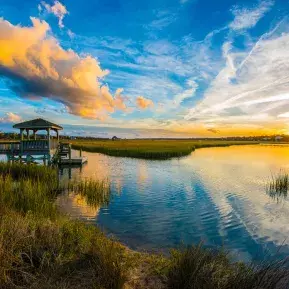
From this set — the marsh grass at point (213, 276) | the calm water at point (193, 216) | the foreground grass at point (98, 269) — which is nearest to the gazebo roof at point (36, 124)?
the calm water at point (193, 216)

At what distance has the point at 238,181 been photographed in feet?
89.1

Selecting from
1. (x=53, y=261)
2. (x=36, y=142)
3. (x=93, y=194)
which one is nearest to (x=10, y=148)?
(x=36, y=142)

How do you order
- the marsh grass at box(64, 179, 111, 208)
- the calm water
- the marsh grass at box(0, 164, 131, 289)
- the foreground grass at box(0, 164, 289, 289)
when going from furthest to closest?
the marsh grass at box(64, 179, 111, 208)
the calm water
the marsh grass at box(0, 164, 131, 289)
the foreground grass at box(0, 164, 289, 289)

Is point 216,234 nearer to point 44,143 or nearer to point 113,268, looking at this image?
point 113,268

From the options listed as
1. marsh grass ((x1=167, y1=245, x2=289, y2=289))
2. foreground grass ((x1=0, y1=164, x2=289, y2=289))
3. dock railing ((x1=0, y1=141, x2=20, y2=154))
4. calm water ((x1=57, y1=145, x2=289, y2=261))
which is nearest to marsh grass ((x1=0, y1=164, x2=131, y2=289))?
foreground grass ((x1=0, y1=164, x2=289, y2=289))

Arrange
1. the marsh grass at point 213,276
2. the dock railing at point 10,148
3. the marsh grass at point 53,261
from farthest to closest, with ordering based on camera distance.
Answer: the dock railing at point 10,148 → the marsh grass at point 53,261 → the marsh grass at point 213,276

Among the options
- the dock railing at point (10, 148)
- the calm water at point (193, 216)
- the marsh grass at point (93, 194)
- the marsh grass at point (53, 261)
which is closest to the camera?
the marsh grass at point (53, 261)

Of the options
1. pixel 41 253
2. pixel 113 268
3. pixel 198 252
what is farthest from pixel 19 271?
pixel 198 252

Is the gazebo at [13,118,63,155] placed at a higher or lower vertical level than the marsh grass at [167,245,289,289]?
higher

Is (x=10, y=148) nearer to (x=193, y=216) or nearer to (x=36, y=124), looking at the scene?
(x=36, y=124)

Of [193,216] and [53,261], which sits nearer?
[53,261]

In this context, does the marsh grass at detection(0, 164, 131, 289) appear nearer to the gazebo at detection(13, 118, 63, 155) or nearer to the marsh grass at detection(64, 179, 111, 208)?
the marsh grass at detection(64, 179, 111, 208)

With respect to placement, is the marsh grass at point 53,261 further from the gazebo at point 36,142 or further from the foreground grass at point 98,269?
the gazebo at point 36,142

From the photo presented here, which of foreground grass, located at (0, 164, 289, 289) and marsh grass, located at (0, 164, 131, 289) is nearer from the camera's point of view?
foreground grass, located at (0, 164, 289, 289)
